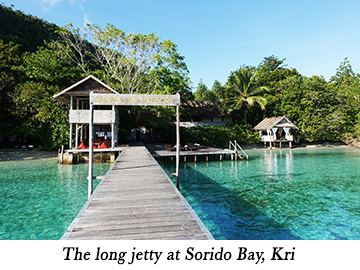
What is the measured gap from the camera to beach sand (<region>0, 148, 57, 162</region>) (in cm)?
2011

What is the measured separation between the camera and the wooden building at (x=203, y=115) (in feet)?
114

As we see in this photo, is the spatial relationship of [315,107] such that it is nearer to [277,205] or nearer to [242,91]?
[242,91]

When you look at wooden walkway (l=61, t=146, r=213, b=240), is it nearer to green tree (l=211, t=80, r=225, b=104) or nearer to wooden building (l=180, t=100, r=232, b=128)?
wooden building (l=180, t=100, r=232, b=128)

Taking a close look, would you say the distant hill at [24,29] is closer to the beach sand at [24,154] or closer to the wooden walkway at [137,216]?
the beach sand at [24,154]

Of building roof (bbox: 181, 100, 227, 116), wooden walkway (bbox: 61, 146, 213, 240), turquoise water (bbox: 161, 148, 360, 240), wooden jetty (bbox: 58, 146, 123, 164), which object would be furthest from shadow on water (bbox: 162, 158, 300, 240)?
building roof (bbox: 181, 100, 227, 116)

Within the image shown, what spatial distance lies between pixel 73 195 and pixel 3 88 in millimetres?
19916

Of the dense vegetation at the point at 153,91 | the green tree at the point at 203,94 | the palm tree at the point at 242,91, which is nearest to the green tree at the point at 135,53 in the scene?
the dense vegetation at the point at 153,91

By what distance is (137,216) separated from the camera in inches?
152

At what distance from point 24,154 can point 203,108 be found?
26.4 m

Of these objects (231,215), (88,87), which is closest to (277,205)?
(231,215)

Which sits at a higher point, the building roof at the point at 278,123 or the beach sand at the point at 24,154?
the building roof at the point at 278,123

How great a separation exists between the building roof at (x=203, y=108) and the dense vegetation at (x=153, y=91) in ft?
5.92
